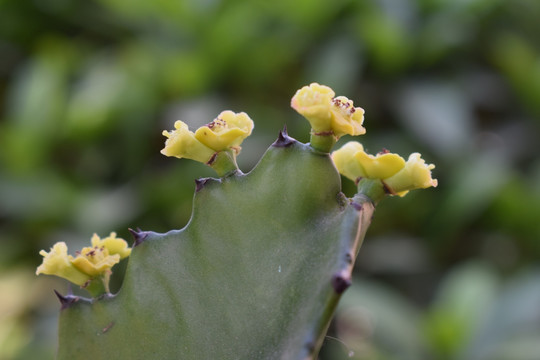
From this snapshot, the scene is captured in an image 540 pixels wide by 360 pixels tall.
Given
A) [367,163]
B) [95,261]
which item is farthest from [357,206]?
[95,261]

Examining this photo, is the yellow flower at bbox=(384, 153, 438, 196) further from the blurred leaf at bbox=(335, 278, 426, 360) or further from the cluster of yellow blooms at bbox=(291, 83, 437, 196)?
the blurred leaf at bbox=(335, 278, 426, 360)

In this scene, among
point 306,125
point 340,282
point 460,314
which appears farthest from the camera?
point 306,125

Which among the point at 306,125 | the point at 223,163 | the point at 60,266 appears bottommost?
the point at 60,266

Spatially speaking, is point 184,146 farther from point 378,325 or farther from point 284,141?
point 378,325

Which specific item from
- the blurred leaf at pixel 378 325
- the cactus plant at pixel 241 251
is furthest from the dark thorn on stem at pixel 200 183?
the blurred leaf at pixel 378 325

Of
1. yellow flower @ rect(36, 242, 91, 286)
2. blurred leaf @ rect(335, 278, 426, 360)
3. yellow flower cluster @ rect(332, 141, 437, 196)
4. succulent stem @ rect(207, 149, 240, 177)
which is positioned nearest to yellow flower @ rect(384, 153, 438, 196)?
yellow flower cluster @ rect(332, 141, 437, 196)

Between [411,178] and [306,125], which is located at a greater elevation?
[306,125]

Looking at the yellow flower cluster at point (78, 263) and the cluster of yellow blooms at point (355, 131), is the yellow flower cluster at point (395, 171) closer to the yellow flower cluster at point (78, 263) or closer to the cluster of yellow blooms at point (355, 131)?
the cluster of yellow blooms at point (355, 131)
